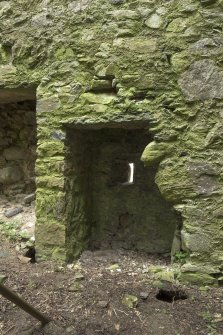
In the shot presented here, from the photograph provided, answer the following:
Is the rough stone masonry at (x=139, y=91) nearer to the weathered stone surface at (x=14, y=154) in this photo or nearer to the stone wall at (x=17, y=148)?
the stone wall at (x=17, y=148)

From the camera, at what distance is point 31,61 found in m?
3.22

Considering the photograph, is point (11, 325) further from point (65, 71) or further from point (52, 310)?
point (65, 71)

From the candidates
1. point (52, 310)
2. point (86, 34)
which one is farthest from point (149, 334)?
point (86, 34)

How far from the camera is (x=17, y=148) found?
15.1ft

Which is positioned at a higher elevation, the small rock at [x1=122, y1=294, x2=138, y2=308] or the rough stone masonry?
the rough stone masonry

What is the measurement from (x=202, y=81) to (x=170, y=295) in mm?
1826

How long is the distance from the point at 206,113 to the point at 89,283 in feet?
5.83

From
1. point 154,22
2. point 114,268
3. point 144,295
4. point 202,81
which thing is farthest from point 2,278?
point 154,22

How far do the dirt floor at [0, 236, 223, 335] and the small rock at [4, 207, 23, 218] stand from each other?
35.6 inches

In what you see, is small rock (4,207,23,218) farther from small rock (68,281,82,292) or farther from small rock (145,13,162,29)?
small rock (145,13,162,29)

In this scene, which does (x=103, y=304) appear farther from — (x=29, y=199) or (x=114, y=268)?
(x=29, y=199)

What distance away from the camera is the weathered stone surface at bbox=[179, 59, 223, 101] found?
9.16 feet

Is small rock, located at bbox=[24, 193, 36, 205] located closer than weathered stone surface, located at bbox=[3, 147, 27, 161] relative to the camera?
Yes

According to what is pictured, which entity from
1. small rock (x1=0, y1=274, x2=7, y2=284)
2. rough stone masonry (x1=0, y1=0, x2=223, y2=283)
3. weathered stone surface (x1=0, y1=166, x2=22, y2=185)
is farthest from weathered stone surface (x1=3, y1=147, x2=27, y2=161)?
small rock (x1=0, y1=274, x2=7, y2=284)
